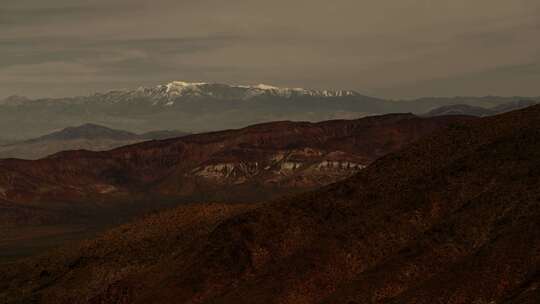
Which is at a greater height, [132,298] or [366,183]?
[366,183]

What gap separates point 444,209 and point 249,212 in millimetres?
21760

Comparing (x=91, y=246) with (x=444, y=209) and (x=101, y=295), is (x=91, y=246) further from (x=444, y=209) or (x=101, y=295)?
(x=444, y=209)

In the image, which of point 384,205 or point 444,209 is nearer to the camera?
point 444,209

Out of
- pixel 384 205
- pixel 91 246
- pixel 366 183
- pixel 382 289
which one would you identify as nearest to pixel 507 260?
pixel 382 289

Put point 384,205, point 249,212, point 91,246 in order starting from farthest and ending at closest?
point 91,246
point 249,212
point 384,205

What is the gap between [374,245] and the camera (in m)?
74.8

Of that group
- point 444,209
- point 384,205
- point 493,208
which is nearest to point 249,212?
point 384,205

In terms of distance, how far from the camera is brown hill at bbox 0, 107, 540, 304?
208 ft

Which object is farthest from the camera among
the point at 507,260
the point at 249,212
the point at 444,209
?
the point at 249,212

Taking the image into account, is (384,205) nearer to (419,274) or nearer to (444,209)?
(444,209)

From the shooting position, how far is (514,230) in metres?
65.1

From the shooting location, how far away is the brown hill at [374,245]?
63.4m

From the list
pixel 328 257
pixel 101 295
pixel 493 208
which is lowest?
pixel 101 295

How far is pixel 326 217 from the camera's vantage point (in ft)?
273
